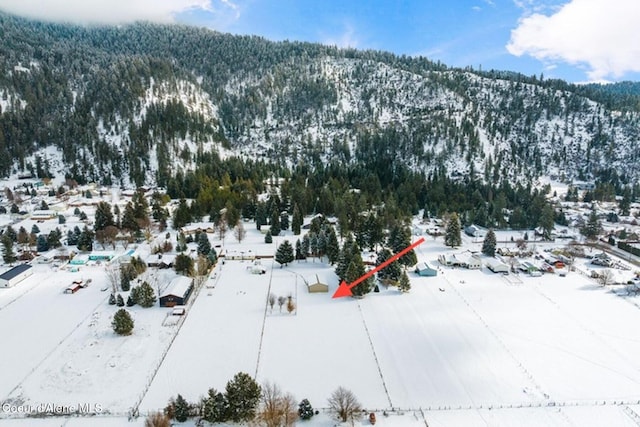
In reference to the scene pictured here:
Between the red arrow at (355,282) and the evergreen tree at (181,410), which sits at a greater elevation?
the red arrow at (355,282)

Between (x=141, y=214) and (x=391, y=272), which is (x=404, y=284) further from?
(x=141, y=214)

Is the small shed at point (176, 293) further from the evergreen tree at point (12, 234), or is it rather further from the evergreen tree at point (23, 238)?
the evergreen tree at point (12, 234)

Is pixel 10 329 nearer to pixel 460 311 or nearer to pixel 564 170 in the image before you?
pixel 460 311

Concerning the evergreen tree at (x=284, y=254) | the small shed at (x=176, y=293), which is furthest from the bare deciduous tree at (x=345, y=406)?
the evergreen tree at (x=284, y=254)

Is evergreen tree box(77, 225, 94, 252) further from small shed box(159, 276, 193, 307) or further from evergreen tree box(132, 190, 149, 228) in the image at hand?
small shed box(159, 276, 193, 307)

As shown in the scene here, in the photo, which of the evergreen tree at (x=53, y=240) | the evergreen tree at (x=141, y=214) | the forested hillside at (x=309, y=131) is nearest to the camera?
the evergreen tree at (x=53, y=240)

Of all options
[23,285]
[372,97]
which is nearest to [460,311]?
[23,285]

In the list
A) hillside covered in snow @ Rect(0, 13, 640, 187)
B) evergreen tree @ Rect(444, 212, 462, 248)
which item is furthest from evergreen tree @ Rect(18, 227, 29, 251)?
evergreen tree @ Rect(444, 212, 462, 248)
